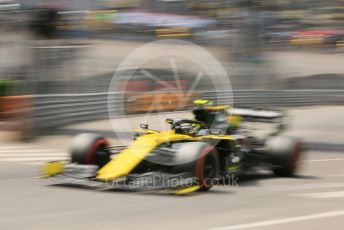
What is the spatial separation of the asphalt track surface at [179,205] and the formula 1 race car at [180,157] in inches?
7.1

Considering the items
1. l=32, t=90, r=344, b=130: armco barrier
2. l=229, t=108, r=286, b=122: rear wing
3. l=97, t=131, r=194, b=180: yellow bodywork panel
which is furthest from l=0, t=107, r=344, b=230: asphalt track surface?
l=32, t=90, r=344, b=130: armco barrier

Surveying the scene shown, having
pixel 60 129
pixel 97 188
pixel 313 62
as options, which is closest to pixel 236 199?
pixel 97 188

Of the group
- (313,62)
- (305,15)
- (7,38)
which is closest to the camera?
(7,38)

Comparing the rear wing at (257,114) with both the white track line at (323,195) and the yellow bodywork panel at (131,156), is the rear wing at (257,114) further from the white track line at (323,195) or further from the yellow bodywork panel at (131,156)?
the yellow bodywork panel at (131,156)

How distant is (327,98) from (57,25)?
996 cm

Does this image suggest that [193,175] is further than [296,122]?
No

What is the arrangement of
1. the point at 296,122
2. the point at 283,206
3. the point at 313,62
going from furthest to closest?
the point at 313,62 < the point at 296,122 < the point at 283,206

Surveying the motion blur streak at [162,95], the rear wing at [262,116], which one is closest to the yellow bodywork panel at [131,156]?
the motion blur streak at [162,95]

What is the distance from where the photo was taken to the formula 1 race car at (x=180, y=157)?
29.5 ft

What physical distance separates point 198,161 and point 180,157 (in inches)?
9.6

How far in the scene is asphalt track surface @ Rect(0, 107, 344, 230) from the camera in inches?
284

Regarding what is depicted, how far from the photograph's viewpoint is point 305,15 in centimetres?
3606

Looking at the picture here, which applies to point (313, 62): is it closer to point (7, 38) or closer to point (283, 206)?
point (7, 38)
